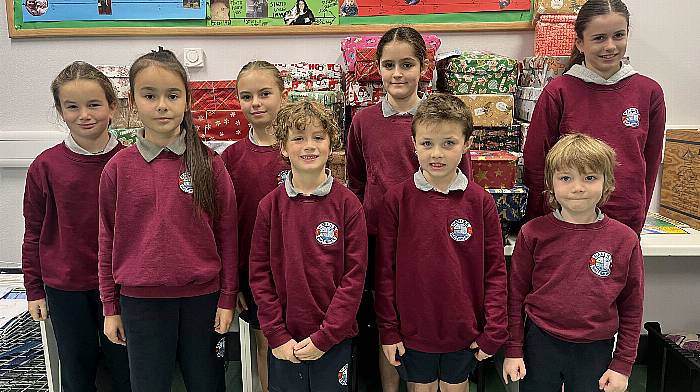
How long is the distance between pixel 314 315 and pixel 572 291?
675mm

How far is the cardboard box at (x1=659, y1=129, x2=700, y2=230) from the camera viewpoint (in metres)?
2.19

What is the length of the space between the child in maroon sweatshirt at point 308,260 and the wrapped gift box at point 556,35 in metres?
1.15

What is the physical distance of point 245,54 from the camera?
2.47 meters

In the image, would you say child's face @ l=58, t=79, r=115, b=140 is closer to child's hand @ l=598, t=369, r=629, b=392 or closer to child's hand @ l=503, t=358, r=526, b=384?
child's hand @ l=503, t=358, r=526, b=384

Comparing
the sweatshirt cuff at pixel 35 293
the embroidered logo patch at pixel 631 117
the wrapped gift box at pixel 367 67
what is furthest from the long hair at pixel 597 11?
the sweatshirt cuff at pixel 35 293

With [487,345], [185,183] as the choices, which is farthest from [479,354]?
[185,183]

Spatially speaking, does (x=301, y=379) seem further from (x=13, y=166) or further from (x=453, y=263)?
(x=13, y=166)

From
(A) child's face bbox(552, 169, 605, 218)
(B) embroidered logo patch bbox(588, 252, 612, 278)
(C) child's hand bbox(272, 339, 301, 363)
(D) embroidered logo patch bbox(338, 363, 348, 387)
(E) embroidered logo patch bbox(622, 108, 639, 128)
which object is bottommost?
(D) embroidered logo patch bbox(338, 363, 348, 387)

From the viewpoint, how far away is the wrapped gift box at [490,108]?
1.97 metres

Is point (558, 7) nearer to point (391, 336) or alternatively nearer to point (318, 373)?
point (391, 336)

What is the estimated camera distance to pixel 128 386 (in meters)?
1.78

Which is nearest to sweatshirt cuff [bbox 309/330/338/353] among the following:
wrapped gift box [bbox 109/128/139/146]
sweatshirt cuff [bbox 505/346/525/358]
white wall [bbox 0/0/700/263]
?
sweatshirt cuff [bbox 505/346/525/358]

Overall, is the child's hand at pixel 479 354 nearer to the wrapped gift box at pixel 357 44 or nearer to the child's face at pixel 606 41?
the child's face at pixel 606 41

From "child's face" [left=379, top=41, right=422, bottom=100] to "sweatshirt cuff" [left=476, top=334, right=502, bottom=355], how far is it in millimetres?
734
